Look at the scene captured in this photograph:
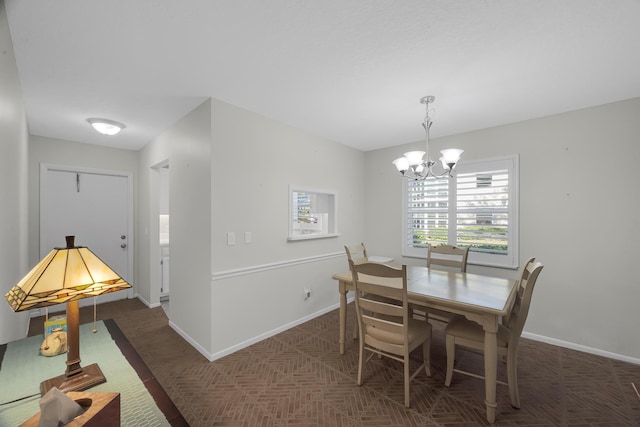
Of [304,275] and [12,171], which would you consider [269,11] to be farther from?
[304,275]

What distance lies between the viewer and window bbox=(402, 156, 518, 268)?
325cm

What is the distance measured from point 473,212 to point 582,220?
1.04 m

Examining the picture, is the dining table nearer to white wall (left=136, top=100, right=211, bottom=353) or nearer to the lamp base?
white wall (left=136, top=100, right=211, bottom=353)

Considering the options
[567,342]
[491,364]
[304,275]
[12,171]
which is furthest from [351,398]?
[12,171]

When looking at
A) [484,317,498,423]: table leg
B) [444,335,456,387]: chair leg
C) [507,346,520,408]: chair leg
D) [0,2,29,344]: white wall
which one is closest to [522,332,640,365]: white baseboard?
[507,346,520,408]: chair leg

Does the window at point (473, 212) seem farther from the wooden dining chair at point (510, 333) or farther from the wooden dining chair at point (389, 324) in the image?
the wooden dining chair at point (389, 324)

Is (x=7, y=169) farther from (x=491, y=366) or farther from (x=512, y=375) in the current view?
(x=512, y=375)

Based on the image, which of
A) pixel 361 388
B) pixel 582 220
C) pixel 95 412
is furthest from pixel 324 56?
pixel 582 220

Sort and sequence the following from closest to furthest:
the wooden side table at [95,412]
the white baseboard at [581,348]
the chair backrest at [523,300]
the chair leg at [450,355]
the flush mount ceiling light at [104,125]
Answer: the wooden side table at [95,412], the chair backrest at [523,300], the chair leg at [450,355], the white baseboard at [581,348], the flush mount ceiling light at [104,125]

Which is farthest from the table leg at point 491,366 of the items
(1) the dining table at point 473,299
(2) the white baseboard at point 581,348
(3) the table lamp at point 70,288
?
(3) the table lamp at point 70,288

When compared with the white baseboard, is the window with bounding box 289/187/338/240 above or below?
above

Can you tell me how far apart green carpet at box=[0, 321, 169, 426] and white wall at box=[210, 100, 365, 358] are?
1.29 metres

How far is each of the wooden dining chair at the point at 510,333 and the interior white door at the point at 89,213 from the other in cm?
486

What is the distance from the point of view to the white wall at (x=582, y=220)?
2602 mm
